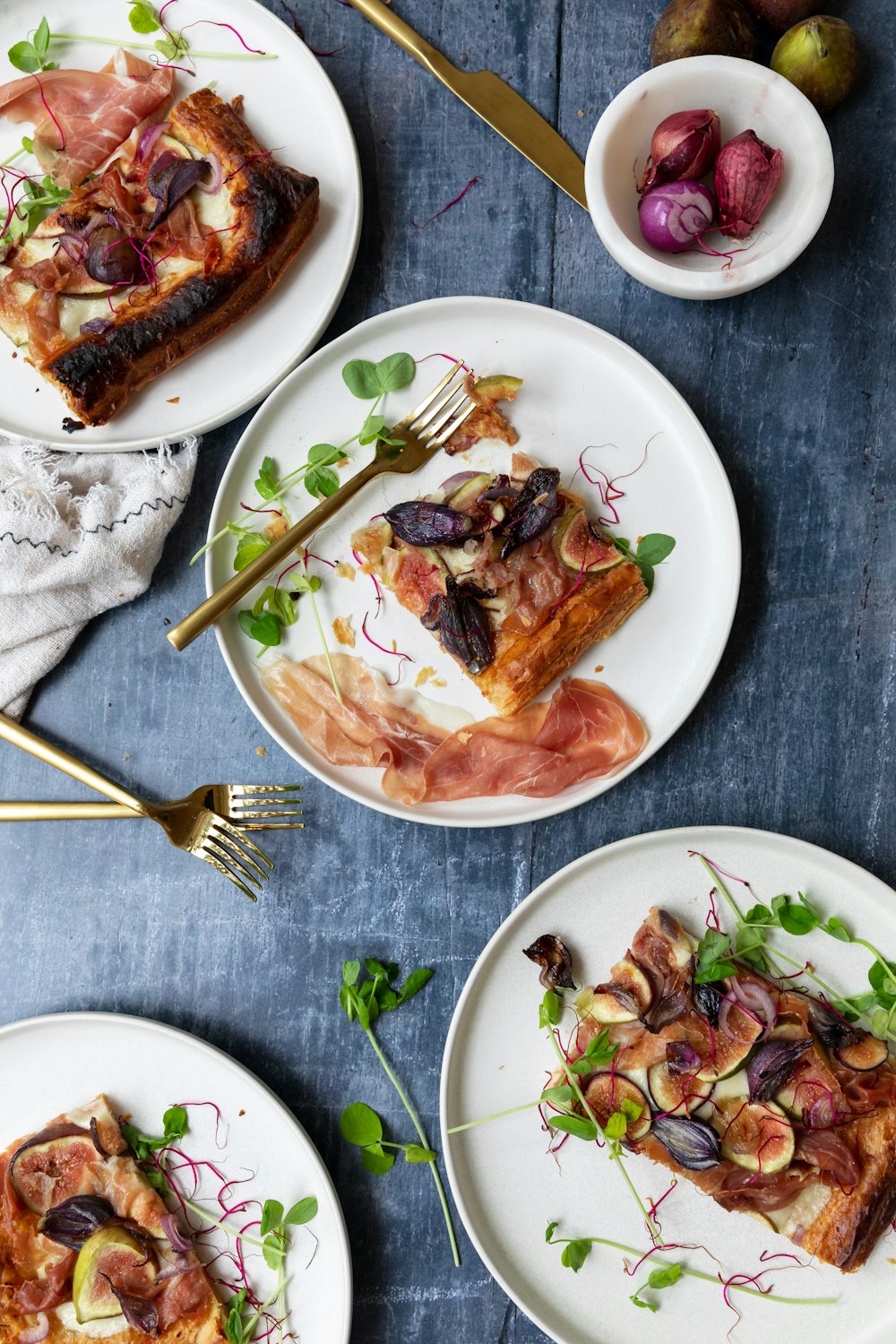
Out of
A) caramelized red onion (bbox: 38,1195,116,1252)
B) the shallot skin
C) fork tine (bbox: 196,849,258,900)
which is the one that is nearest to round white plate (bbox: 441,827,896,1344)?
fork tine (bbox: 196,849,258,900)

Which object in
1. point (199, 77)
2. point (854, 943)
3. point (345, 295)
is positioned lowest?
point (854, 943)

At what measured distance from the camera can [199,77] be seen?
2715mm

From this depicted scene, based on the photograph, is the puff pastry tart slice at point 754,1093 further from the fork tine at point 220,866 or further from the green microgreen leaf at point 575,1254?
the fork tine at point 220,866

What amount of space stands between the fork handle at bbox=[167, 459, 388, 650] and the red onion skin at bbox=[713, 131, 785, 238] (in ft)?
3.69

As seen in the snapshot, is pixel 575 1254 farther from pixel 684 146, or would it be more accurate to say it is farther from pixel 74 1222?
pixel 684 146

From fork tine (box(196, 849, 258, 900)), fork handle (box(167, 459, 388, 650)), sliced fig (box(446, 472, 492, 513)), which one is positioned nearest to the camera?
fork handle (box(167, 459, 388, 650))

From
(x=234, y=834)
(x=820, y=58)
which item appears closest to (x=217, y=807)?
(x=234, y=834)

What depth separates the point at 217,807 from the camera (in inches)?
107

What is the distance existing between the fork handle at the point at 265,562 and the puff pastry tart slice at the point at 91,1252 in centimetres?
140

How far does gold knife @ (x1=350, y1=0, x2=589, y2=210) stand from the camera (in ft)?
8.71

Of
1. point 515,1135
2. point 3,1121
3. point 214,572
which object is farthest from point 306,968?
point 214,572

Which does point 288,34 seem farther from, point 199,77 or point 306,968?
point 306,968

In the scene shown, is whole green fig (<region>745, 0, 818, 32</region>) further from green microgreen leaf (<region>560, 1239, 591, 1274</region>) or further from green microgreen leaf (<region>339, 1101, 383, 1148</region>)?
green microgreen leaf (<region>560, 1239, 591, 1274</region>)

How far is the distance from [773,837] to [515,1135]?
1082mm
